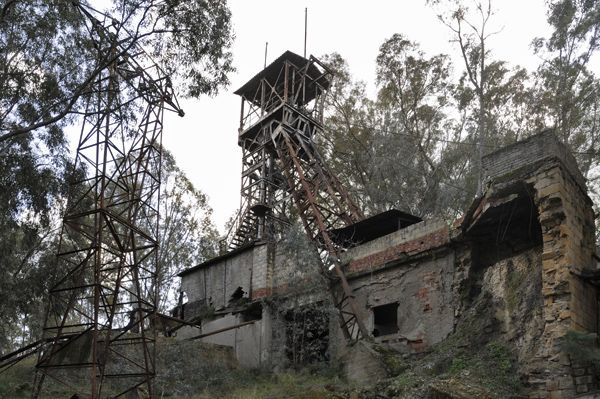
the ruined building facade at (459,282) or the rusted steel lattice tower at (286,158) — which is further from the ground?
the rusted steel lattice tower at (286,158)

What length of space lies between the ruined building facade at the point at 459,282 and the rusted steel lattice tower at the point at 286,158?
243 centimetres

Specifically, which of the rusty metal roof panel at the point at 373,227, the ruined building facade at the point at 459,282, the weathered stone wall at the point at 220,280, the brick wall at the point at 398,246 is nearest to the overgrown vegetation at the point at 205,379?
the ruined building facade at the point at 459,282

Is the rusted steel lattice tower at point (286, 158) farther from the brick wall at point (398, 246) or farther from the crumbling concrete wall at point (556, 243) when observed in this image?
the crumbling concrete wall at point (556, 243)

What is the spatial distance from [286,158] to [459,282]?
1230 centimetres

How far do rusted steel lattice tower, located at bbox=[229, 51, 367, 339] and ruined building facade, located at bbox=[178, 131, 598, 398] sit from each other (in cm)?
243

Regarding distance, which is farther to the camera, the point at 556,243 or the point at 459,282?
the point at 459,282

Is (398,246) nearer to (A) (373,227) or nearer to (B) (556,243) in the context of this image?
(A) (373,227)

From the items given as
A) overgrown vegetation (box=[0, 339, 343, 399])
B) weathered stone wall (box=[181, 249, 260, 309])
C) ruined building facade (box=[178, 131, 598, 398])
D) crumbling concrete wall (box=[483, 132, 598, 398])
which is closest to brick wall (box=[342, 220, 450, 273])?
ruined building facade (box=[178, 131, 598, 398])

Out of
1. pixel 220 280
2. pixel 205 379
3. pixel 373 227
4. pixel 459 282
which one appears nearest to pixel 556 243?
pixel 459 282

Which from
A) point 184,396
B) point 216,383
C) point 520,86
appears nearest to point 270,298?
point 216,383

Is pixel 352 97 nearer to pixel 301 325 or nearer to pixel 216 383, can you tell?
pixel 301 325

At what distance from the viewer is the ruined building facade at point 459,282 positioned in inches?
461

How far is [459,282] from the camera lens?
587 inches

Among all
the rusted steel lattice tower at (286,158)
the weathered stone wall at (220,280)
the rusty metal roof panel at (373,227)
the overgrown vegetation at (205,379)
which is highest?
the rusted steel lattice tower at (286,158)
